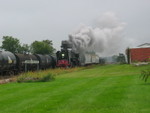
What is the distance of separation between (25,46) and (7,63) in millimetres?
64353

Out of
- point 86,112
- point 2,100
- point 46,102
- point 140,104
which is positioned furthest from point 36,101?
point 140,104

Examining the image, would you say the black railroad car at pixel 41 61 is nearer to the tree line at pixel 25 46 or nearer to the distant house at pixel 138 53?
the distant house at pixel 138 53

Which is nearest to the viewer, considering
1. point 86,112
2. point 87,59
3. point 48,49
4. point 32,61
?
point 86,112

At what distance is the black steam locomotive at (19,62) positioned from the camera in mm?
34963

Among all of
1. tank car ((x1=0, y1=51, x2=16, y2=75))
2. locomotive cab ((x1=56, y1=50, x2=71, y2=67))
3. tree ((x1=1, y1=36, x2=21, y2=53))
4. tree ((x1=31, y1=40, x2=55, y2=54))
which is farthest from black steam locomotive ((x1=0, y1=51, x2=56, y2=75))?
tree ((x1=31, y1=40, x2=55, y2=54))

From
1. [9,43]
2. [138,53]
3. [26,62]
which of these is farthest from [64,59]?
[9,43]

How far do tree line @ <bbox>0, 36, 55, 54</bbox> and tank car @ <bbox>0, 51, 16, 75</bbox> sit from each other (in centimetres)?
5639

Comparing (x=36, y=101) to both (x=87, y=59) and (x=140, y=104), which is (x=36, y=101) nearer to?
(x=140, y=104)

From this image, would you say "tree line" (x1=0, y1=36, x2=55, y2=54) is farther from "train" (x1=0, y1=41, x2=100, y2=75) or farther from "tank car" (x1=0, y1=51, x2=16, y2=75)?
"tank car" (x1=0, y1=51, x2=16, y2=75)

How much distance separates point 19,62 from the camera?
4025 centimetres

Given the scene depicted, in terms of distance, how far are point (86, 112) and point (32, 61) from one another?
3482 cm

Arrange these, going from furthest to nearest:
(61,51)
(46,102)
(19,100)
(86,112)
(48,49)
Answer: (48,49), (61,51), (19,100), (46,102), (86,112)

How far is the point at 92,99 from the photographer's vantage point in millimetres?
13234

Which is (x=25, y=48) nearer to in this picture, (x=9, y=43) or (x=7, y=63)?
(x=9, y=43)
